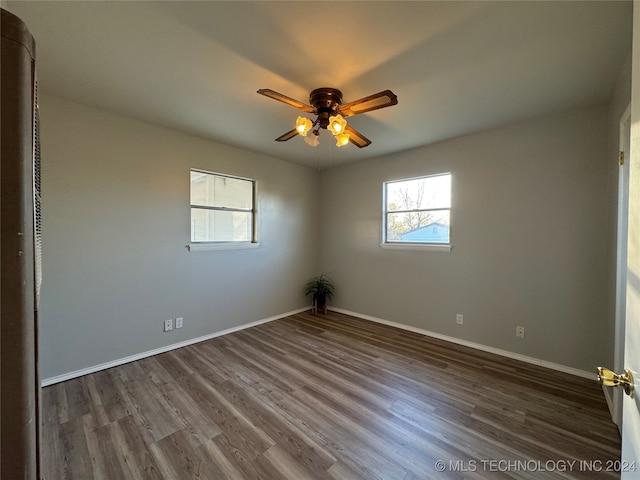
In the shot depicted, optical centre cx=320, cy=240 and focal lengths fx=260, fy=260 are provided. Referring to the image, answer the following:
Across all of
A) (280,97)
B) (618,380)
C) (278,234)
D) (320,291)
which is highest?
(280,97)

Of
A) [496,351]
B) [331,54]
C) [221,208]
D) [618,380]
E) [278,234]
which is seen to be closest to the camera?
[618,380]

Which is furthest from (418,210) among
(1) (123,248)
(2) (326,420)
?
(1) (123,248)

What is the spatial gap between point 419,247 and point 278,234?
83.3 inches

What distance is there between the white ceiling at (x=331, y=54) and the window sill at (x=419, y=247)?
1514 millimetres

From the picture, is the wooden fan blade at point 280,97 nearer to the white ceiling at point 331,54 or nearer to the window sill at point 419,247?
the white ceiling at point 331,54

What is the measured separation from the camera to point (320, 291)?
4.45m

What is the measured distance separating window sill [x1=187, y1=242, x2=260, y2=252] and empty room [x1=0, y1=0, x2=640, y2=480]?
0.04 meters

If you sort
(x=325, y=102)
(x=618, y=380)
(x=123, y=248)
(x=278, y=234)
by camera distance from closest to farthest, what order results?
1. (x=618, y=380)
2. (x=325, y=102)
3. (x=123, y=248)
4. (x=278, y=234)

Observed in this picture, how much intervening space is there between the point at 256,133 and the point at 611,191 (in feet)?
11.3

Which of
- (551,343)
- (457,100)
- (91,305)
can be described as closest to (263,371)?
(91,305)

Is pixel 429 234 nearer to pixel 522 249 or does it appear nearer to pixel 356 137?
pixel 522 249

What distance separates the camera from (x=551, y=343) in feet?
8.56

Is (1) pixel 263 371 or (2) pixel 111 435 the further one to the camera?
(1) pixel 263 371

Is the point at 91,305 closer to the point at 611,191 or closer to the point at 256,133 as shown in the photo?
the point at 256,133
